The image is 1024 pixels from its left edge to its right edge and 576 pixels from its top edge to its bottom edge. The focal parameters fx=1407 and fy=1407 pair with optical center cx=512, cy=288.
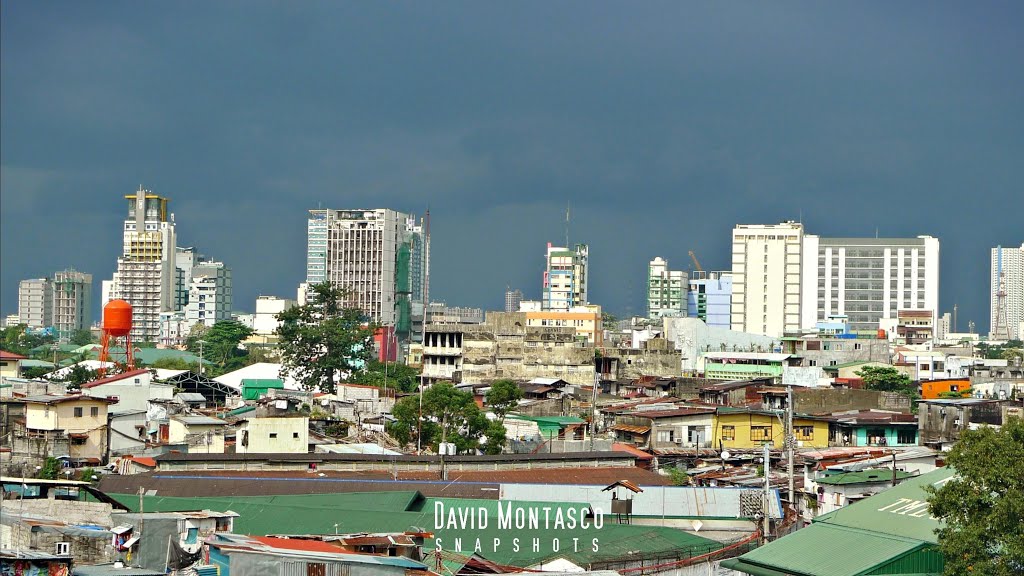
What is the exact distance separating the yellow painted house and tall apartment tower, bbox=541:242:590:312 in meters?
98.9

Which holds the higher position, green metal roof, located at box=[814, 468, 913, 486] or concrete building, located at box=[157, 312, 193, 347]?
concrete building, located at box=[157, 312, 193, 347]

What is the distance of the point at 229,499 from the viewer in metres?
25.7

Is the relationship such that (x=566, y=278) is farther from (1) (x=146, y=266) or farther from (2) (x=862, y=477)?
(2) (x=862, y=477)

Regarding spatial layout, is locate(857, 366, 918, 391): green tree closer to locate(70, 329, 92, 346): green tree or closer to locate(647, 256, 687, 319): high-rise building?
locate(70, 329, 92, 346): green tree

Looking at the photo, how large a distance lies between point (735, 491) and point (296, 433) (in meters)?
11.9

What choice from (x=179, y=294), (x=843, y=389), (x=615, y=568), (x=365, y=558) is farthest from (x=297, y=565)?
(x=179, y=294)

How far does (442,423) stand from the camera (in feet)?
124

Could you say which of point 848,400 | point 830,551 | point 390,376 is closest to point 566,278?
point 390,376

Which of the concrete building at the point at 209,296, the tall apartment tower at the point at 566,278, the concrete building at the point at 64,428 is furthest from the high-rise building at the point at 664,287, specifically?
the concrete building at the point at 64,428

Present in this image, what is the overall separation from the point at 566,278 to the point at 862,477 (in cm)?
11617

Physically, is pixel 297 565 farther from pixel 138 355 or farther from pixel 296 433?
pixel 138 355

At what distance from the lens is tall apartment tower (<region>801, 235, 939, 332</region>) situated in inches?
5684

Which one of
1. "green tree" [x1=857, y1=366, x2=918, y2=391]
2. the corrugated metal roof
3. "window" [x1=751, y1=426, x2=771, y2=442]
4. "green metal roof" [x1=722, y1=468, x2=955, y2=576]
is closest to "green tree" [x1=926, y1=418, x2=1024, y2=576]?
"green metal roof" [x1=722, y1=468, x2=955, y2=576]

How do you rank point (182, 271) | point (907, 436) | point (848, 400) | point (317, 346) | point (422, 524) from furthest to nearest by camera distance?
point (182, 271), point (317, 346), point (848, 400), point (907, 436), point (422, 524)
